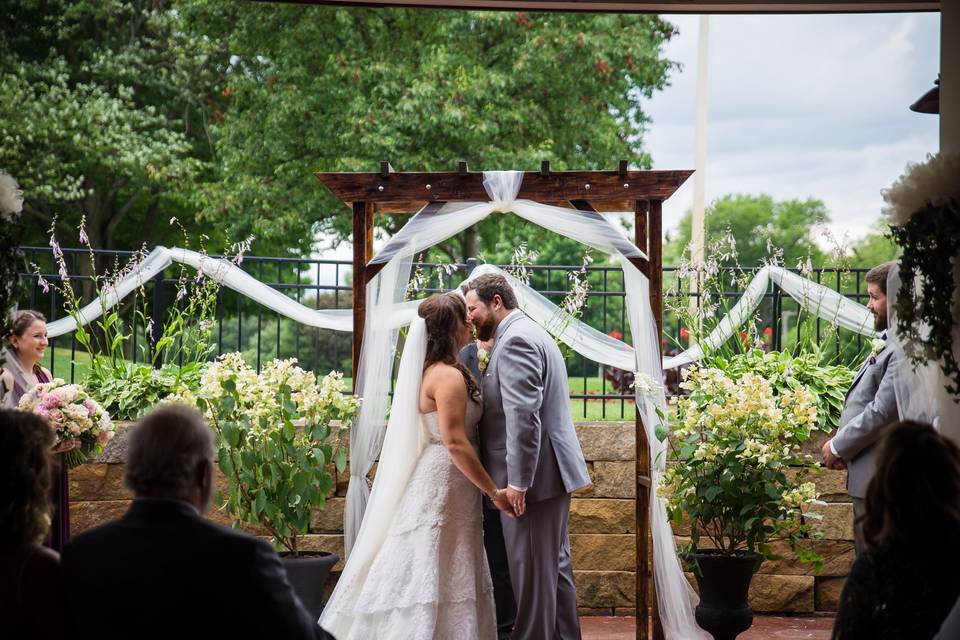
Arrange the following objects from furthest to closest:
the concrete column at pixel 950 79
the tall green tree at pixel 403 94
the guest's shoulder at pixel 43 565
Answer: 1. the tall green tree at pixel 403 94
2. the concrete column at pixel 950 79
3. the guest's shoulder at pixel 43 565

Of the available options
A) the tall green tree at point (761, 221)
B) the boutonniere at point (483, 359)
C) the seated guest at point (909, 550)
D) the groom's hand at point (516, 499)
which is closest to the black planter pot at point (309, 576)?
the groom's hand at point (516, 499)

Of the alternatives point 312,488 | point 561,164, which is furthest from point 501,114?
point 312,488

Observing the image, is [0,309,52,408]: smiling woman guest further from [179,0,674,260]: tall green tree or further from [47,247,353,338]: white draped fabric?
[179,0,674,260]: tall green tree

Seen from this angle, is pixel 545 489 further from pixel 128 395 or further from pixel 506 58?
pixel 506 58

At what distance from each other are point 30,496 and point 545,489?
8.72 feet

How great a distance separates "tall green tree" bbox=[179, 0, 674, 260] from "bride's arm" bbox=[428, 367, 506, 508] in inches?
303

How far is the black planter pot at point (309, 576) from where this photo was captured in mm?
4766

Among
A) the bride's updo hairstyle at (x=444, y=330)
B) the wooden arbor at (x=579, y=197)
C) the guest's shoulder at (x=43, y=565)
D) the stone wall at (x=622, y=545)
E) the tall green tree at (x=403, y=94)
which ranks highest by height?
the tall green tree at (x=403, y=94)

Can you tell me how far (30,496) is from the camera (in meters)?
2.28

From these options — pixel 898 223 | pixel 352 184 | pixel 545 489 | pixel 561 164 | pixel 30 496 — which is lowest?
pixel 545 489

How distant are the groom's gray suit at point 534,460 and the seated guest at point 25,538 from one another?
94.0 inches

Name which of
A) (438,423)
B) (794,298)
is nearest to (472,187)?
(438,423)

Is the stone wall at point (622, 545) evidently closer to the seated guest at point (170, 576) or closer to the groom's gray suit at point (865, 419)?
the groom's gray suit at point (865, 419)

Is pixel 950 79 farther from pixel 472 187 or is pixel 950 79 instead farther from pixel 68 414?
pixel 68 414
